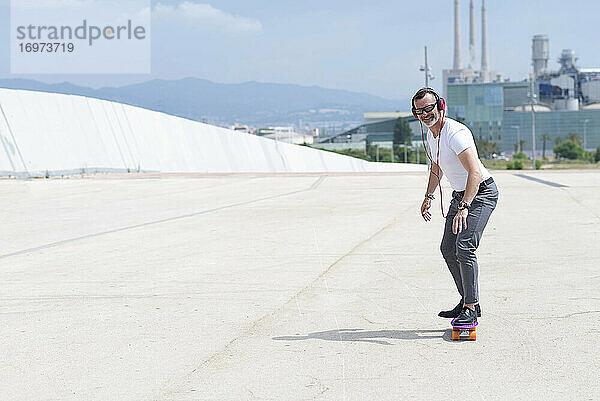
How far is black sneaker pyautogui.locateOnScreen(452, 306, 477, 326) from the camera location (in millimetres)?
5801

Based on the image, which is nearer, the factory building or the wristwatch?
the wristwatch

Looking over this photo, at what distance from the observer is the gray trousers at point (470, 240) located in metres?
5.91

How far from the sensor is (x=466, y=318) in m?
5.81

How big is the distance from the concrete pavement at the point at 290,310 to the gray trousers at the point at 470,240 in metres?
0.39

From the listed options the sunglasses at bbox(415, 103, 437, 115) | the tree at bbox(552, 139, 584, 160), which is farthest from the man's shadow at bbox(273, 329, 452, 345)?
the tree at bbox(552, 139, 584, 160)

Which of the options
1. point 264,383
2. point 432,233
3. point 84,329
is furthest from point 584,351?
point 432,233

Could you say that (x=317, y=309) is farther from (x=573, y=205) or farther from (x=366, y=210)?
(x=573, y=205)

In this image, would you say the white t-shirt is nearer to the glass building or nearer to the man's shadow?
the man's shadow

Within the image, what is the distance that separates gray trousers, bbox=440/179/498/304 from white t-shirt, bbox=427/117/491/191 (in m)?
0.12

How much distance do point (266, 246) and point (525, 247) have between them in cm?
335

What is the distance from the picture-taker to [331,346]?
571 cm

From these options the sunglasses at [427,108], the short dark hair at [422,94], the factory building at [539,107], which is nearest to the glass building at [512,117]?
the factory building at [539,107]

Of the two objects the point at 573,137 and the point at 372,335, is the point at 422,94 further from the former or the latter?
the point at 573,137

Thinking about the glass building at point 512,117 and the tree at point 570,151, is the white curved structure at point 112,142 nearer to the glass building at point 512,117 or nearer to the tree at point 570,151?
the tree at point 570,151
